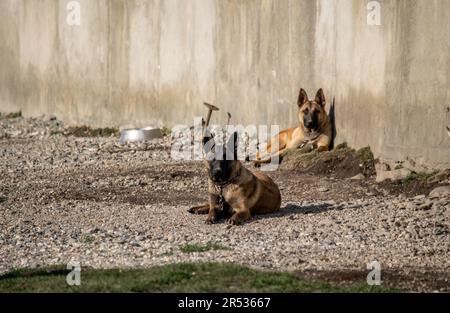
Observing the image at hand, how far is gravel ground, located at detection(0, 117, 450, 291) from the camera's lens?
9602mm

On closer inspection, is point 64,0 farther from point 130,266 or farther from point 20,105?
point 130,266

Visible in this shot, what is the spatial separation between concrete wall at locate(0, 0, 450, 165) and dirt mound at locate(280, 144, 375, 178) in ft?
0.57

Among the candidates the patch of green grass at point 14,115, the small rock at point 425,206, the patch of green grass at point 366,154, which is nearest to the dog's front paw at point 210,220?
the small rock at point 425,206

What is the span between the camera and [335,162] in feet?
48.2

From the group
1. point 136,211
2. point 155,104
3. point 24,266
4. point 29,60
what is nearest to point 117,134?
point 155,104

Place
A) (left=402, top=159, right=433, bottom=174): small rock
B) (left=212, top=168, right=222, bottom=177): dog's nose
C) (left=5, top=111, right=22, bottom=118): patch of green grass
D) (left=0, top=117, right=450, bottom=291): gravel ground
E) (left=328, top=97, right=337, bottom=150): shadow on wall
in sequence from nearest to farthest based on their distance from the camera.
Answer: (left=0, top=117, right=450, bottom=291): gravel ground < (left=212, top=168, right=222, bottom=177): dog's nose < (left=402, top=159, right=433, bottom=174): small rock < (left=328, top=97, right=337, bottom=150): shadow on wall < (left=5, top=111, right=22, bottom=118): patch of green grass

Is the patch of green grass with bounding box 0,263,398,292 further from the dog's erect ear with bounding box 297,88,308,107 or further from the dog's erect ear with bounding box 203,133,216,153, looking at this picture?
the dog's erect ear with bounding box 297,88,308,107

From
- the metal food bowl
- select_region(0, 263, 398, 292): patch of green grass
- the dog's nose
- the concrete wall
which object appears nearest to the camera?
select_region(0, 263, 398, 292): patch of green grass

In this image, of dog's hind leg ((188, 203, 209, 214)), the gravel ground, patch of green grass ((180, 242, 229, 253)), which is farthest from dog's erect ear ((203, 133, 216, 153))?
patch of green grass ((180, 242, 229, 253))

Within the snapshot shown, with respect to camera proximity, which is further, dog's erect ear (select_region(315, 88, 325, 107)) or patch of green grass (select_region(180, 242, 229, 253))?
dog's erect ear (select_region(315, 88, 325, 107))

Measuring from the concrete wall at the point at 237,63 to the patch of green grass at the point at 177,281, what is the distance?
4.80 metres

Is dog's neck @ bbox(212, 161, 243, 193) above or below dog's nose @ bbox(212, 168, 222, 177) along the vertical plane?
below

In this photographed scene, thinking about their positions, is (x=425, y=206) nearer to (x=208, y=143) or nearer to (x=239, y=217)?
(x=239, y=217)

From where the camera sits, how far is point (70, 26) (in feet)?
71.5
